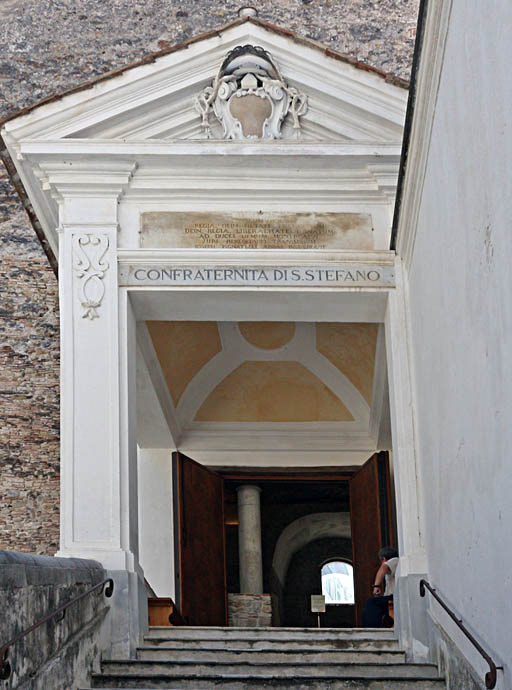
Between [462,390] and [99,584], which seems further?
[99,584]

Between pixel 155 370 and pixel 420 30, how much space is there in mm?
6757

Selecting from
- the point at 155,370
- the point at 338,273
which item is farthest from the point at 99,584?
the point at 155,370

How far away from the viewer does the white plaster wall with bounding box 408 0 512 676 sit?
4406 mm

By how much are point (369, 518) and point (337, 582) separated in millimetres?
11714

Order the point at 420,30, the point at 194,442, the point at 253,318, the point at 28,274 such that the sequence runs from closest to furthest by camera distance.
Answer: the point at 420,30 → the point at 253,318 → the point at 194,442 → the point at 28,274

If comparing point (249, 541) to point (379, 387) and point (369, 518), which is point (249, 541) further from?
point (379, 387)

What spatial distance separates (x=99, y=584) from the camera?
24.5 ft

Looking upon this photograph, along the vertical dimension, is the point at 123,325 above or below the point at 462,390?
above

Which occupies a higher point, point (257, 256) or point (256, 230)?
point (256, 230)

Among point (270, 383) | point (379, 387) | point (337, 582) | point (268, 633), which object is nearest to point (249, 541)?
point (270, 383)

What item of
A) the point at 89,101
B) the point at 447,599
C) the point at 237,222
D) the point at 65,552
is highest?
the point at 89,101

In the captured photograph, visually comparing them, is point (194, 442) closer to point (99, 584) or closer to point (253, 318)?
point (253, 318)

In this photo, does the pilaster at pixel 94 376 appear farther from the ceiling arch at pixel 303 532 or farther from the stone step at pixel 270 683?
the ceiling arch at pixel 303 532

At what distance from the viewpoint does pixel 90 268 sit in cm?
946
